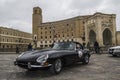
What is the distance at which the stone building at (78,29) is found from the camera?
54500 millimetres

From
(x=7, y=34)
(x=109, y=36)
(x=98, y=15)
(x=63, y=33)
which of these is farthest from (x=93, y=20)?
(x=7, y=34)

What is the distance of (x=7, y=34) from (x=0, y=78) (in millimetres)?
75838

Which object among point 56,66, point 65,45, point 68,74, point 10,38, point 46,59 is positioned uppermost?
point 10,38

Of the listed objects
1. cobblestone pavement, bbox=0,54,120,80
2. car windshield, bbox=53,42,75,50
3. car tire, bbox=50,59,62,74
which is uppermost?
car windshield, bbox=53,42,75,50

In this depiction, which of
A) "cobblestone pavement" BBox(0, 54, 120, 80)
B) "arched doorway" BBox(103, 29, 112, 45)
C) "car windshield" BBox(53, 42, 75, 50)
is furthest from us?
"arched doorway" BBox(103, 29, 112, 45)

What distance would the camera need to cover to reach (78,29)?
3302 inches

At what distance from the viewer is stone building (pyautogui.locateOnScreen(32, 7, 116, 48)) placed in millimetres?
54500

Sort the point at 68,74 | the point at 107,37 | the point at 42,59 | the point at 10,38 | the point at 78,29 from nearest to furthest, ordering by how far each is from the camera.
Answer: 1. the point at 42,59
2. the point at 68,74
3. the point at 107,37
4. the point at 10,38
5. the point at 78,29

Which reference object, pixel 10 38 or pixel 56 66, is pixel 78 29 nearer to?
pixel 10 38

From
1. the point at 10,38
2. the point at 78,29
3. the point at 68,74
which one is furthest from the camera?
the point at 78,29

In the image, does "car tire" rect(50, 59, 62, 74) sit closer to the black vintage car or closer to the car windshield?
the black vintage car

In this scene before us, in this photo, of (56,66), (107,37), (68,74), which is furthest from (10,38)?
(68,74)

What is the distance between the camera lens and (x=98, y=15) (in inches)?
2109

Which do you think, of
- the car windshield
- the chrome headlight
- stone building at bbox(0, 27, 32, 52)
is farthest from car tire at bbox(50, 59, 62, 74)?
stone building at bbox(0, 27, 32, 52)
